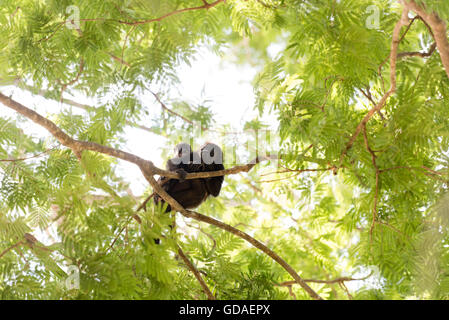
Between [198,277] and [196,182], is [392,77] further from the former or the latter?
[196,182]

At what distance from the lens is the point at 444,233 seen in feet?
6.45

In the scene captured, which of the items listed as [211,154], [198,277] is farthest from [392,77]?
[211,154]

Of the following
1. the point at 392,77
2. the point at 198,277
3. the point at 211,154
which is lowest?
the point at 198,277

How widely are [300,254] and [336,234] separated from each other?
19.4 inches

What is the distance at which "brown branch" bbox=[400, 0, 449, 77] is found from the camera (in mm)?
1499

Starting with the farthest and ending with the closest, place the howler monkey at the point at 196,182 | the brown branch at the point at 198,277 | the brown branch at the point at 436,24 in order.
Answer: the howler monkey at the point at 196,182 → the brown branch at the point at 198,277 → the brown branch at the point at 436,24

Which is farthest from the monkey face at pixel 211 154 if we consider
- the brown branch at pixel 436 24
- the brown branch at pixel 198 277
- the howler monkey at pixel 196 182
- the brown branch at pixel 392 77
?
the brown branch at pixel 436 24

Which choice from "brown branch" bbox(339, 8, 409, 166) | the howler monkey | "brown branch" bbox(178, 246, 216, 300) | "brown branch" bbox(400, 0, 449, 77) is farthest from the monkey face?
"brown branch" bbox(400, 0, 449, 77)

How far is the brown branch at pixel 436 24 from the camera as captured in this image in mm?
1499

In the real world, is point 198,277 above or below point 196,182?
below

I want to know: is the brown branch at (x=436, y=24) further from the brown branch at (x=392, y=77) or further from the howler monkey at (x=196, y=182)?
the howler monkey at (x=196, y=182)

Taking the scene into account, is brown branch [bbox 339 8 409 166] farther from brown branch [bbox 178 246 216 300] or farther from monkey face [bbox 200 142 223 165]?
monkey face [bbox 200 142 223 165]

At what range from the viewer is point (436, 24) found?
1.59 m
